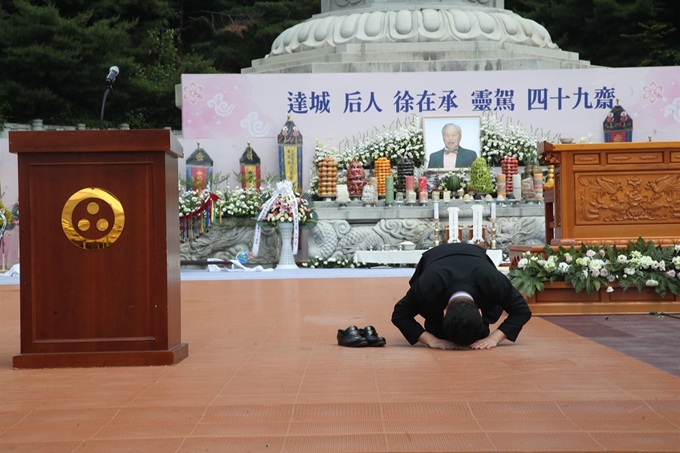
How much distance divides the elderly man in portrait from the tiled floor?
947cm

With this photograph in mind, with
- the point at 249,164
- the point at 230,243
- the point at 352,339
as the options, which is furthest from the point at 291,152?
the point at 352,339

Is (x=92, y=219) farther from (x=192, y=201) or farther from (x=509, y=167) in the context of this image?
(x=509, y=167)

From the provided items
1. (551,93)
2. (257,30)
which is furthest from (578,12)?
(551,93)

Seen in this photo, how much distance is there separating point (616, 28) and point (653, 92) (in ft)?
31.1

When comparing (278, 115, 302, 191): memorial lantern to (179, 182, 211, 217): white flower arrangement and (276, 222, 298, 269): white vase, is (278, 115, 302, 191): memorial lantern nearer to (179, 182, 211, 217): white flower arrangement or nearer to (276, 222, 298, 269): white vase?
(179, 182, 211, 217): white flower arrangement

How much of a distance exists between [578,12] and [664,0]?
7.23 ft

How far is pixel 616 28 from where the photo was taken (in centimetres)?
2452

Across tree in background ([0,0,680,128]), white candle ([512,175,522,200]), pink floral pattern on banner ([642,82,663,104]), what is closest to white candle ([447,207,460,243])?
white candle ([512,175,522,200])

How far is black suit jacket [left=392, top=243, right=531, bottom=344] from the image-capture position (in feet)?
16.1

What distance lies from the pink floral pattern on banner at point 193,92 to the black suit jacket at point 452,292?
35.6 feet

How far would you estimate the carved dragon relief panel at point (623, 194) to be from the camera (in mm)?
7348

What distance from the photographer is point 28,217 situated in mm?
4598

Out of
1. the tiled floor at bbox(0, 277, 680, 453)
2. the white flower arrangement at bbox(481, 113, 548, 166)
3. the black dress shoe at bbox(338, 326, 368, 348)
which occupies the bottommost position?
the tiled floor at bbox(0, 277, 680, 453)

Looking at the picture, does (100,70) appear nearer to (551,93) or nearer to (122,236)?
(551,93)
